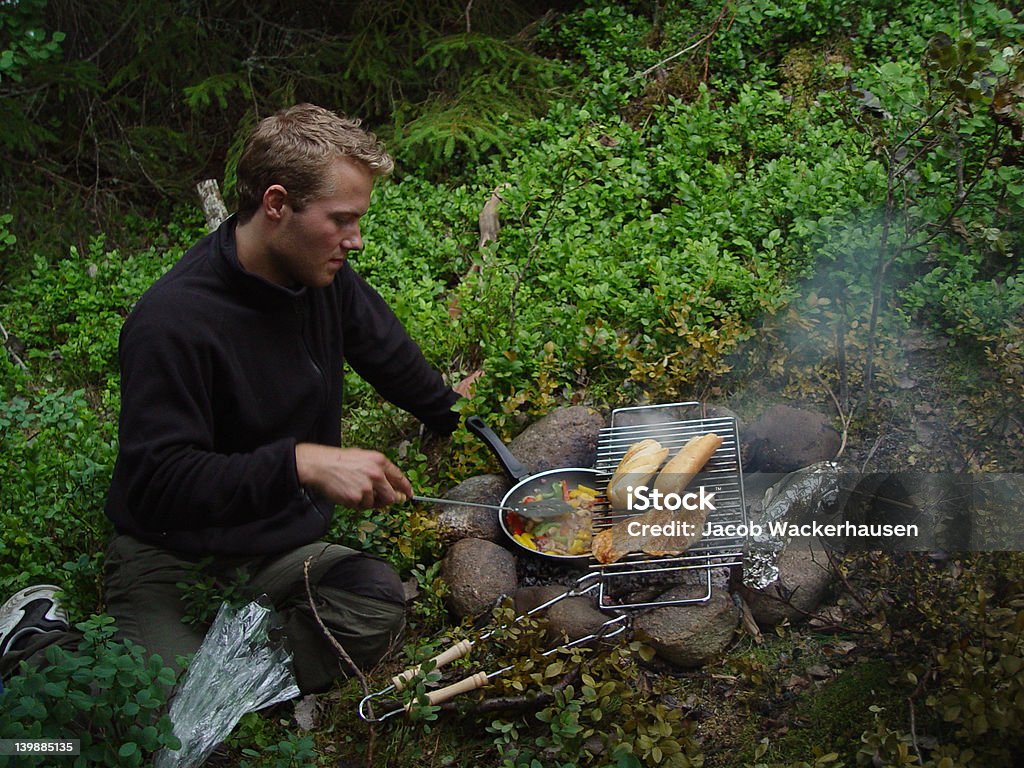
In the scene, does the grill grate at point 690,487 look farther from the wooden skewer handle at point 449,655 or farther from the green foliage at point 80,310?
the green foliage at point 80,310

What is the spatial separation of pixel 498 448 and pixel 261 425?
1040 mm

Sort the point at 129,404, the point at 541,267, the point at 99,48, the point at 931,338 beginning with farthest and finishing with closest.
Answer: the point at 99,48 → the point at 541,267 → the point at 931,338 → the point at 129,404

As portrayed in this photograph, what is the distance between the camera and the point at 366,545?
392cm

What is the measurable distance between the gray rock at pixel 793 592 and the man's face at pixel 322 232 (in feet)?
6.08

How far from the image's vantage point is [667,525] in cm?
350

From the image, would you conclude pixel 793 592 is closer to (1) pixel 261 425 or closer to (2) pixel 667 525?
(2) pixel 667 525

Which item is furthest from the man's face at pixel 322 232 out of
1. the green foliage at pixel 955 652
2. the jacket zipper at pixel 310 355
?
the green foliage at pixel 955 652

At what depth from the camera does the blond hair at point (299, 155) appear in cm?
322

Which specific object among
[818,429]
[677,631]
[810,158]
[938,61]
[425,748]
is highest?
[938,61]

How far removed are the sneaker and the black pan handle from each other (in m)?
1.73

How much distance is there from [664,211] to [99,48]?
427 cm

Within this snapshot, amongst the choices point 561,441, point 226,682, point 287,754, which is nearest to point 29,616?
point 226,682

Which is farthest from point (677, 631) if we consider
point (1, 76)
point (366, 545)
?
point (1, 76)

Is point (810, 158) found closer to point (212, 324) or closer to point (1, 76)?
point (212, 324)
